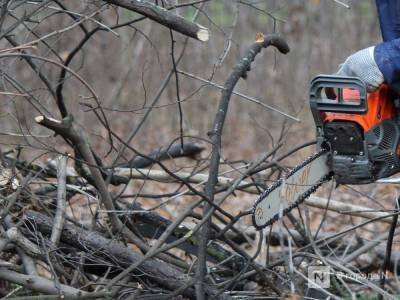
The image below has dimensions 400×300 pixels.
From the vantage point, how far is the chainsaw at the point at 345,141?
3764 mm

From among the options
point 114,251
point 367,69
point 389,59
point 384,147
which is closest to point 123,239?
point 114,251

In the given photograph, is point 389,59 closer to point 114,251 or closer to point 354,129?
point 354,129

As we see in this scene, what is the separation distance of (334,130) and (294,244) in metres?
1.65

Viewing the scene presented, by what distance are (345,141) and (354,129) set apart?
73 mm

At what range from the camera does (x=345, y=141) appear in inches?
151

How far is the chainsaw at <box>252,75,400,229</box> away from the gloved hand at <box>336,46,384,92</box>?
0.20ft

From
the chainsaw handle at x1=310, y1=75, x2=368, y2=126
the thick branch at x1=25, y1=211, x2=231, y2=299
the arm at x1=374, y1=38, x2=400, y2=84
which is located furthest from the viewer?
the thick branch at x1=25, y1=211, x2=231, y2=299

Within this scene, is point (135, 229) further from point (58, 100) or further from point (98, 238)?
point (58, 100)

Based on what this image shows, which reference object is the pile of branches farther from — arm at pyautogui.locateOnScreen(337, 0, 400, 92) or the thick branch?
arm at pyautogui.locateOnScreen(337, 0, 400, 92)

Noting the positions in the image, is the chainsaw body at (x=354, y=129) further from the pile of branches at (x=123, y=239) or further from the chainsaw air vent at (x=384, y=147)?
the pile of branches at (x=123, y=239)

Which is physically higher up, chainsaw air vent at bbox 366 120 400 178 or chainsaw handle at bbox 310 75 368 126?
chainsaw handle at bbox 310 75 368 126

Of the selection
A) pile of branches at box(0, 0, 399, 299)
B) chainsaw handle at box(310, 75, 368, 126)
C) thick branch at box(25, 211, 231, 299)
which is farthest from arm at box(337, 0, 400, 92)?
thick branch at box(25, 211, 231, 299)

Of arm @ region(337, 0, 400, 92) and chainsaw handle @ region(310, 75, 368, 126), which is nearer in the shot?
chainsaw handle @ region(310, 75, 368, 126)

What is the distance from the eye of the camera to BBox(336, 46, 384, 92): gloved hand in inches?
151
